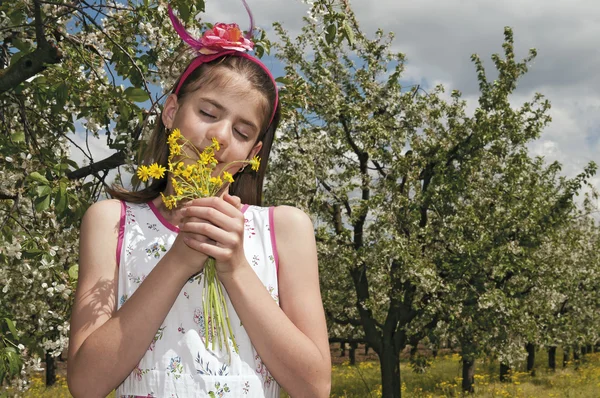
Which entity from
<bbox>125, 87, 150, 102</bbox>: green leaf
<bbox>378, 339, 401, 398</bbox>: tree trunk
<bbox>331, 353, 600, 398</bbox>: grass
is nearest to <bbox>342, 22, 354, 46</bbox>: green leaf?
<bbox>125, 87, 150, 102</bbox>: green leaf

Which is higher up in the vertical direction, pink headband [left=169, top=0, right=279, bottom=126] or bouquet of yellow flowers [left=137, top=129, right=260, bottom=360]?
pink headband [left=169, top=0, right=279, bottom=126]

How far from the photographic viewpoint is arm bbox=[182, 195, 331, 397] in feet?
5.35

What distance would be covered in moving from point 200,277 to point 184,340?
208 mm

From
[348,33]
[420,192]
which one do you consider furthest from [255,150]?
[420,192]

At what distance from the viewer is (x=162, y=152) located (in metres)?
2.18

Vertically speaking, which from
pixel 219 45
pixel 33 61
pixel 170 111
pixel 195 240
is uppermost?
pixel 33 61

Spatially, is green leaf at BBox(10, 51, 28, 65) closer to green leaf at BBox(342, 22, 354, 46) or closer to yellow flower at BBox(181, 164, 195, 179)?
green leaf at BBox(342, 22, 354, 46)

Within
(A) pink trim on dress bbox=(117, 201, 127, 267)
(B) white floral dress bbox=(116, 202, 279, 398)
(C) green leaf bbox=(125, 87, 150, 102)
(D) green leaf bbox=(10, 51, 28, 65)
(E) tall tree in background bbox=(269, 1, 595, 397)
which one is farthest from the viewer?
(E) tall tree in background bbox=(269, 1, 595, 397)

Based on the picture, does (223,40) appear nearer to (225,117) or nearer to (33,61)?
(225,117)

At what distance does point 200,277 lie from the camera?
190cm

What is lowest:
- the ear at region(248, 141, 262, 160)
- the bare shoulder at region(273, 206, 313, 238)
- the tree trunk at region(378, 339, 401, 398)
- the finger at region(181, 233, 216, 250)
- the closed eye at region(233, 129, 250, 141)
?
the tree trunk at region(378, 339, 401, 398)

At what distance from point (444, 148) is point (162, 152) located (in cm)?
1238

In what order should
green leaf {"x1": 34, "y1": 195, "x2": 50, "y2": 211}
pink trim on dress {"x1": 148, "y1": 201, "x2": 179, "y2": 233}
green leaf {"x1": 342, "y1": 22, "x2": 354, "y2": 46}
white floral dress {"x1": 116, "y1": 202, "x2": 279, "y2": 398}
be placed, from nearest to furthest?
white floral dress {"x1": 116, "y1": 202, "x2": 279, "y2": 398}, pink trim on dress {"x1": 148, "y1": 201, "x2": 179, "y2": 233}, green leaf {"x1": 34, "y1": 195, "x2": 50, "y2": 211}, green leaf {"x1": 342, "y1": 22, "x2": 354, "y2": 46}

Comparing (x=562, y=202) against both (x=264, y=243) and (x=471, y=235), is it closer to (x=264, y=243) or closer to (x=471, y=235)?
(x=471, y=235)
